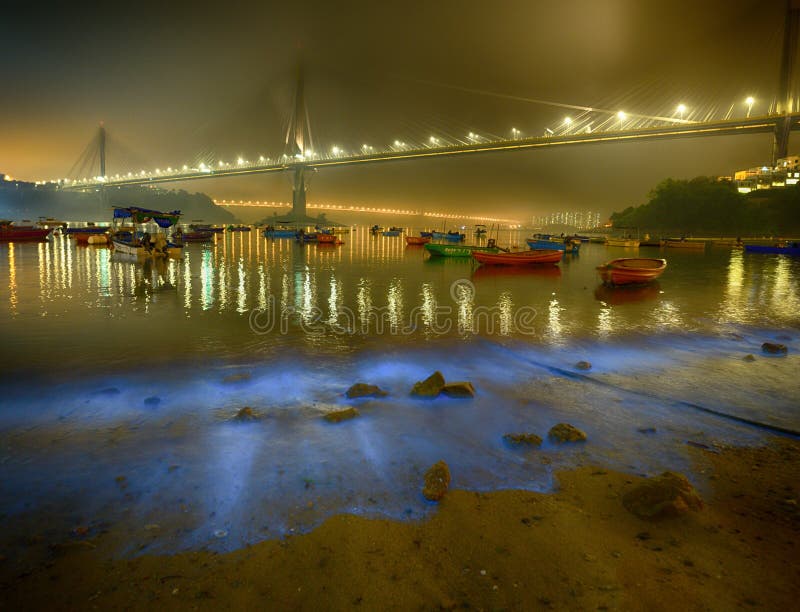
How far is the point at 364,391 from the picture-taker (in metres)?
6.23

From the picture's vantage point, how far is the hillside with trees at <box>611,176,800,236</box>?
2638 inches

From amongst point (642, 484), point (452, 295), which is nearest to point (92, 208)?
point (452, 295)

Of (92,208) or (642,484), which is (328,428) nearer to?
(642,484)

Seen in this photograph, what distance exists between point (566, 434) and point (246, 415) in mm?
3873

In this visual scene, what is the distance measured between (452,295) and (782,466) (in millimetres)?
11933

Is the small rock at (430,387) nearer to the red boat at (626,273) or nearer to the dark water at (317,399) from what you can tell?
the dark water at (317,399)

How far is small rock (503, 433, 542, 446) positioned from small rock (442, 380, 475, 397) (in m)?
1.36

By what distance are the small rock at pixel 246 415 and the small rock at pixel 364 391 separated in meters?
1.34

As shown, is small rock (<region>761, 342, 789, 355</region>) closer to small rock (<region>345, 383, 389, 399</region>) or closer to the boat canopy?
small rock (<region>345, 383, 389, 399</region>)

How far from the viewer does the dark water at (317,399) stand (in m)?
3.80

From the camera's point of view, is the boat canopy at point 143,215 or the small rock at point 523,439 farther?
the boat canopy at point 143,215

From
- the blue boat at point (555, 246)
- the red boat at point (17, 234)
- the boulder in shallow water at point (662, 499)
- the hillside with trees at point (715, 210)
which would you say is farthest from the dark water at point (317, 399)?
the hillside with trees at point (715, 210)

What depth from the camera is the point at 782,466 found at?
437 centimetres

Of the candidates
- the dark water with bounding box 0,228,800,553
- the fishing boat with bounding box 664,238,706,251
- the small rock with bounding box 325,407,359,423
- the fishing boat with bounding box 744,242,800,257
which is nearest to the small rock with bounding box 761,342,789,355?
the dark water with bounding box 0,228,800,553
